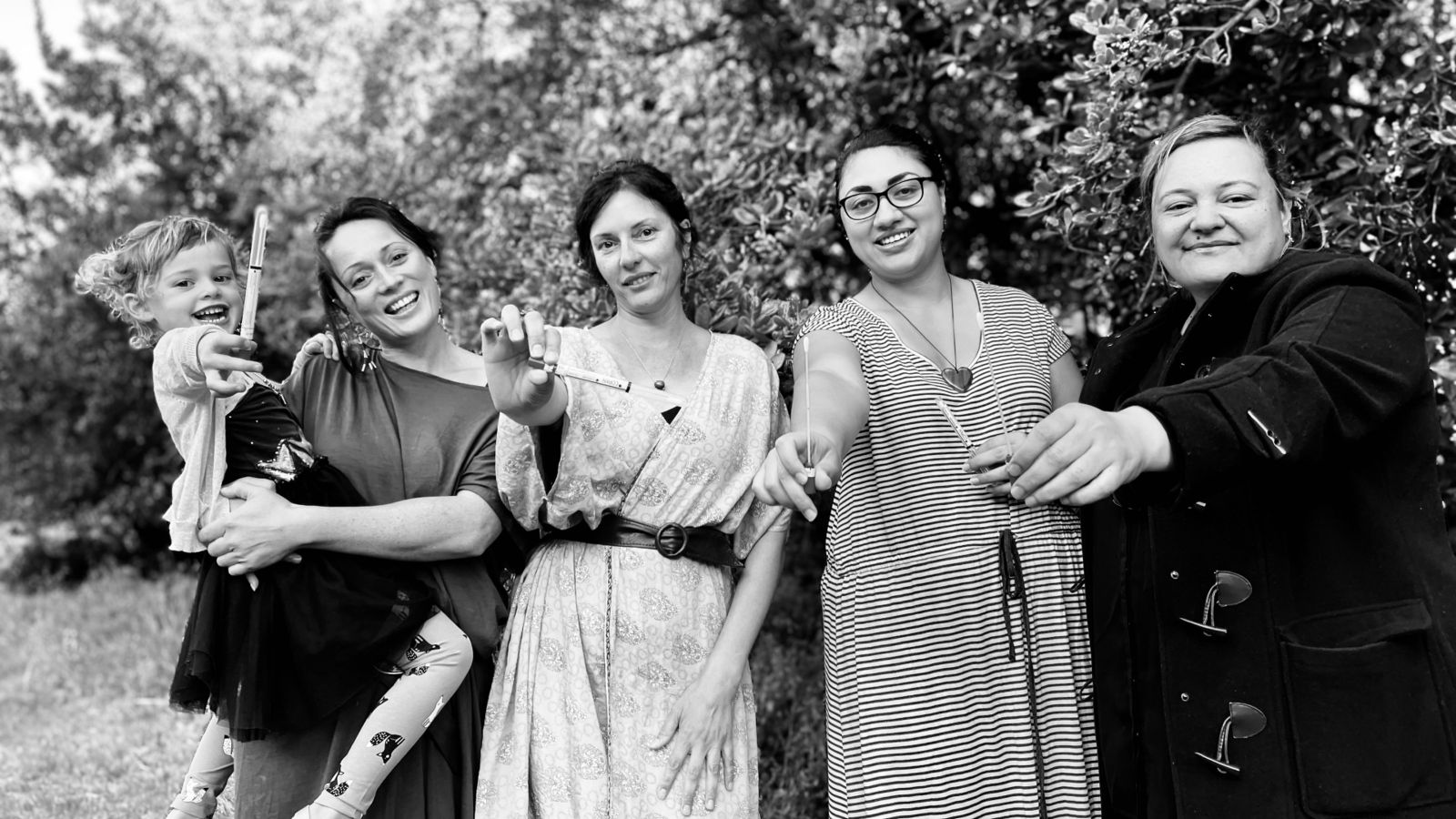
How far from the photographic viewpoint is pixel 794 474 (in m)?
1.74

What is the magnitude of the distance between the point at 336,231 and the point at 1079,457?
1.92 meters

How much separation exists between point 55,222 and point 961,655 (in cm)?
861

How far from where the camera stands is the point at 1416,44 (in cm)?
317

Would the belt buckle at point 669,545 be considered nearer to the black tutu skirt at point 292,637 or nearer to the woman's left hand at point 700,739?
the woman's left hand at point 700,739

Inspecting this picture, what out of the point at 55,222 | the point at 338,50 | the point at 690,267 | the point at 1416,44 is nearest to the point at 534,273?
the point at 690,267

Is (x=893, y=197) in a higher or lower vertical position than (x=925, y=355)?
higher

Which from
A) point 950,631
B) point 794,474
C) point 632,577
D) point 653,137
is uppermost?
point 653,137

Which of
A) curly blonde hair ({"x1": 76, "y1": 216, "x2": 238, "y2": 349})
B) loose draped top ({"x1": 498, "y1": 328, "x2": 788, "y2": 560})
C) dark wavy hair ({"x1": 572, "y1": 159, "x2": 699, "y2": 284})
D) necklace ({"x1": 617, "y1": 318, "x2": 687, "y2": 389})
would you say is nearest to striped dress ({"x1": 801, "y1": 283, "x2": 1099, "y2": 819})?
loose draped top ({"x1": 498, "y1": 328, "x2": 788, "y2": 560})

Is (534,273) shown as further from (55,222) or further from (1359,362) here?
(55,222)

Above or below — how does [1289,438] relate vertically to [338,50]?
below

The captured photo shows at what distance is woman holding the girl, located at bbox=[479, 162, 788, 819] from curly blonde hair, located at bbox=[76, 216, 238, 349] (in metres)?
0.87

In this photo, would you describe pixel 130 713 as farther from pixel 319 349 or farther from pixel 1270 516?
pixel 1270 516

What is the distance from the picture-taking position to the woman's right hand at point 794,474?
1729 millimetres

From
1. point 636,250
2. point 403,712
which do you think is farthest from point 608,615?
point 636,250
